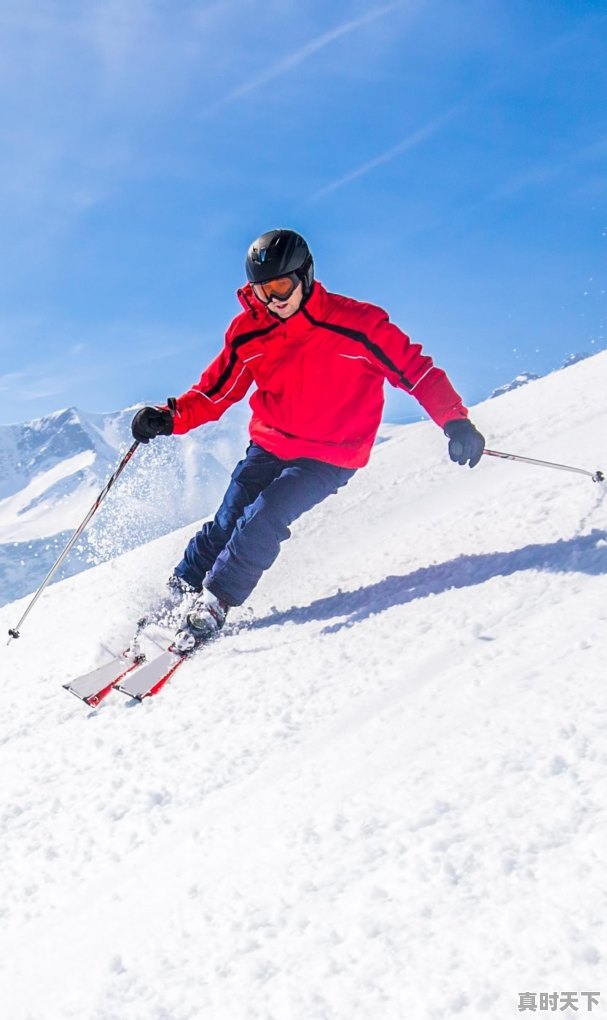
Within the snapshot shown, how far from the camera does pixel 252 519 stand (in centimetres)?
448

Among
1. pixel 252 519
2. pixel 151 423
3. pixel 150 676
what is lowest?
pixel 150 676

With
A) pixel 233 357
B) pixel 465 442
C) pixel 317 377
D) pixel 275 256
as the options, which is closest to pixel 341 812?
pixel 465 442

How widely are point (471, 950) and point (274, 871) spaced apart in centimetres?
63

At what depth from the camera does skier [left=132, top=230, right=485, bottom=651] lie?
4461mm

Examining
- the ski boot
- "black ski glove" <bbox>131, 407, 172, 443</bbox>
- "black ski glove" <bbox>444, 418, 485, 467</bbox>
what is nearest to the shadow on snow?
the ski boot

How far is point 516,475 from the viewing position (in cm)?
557

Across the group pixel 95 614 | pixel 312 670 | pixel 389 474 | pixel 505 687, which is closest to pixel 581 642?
pixel 505 687

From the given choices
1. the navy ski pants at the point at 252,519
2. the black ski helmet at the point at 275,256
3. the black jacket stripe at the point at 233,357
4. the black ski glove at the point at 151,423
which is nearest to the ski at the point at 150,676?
the navy ski pants at the point at 252,519

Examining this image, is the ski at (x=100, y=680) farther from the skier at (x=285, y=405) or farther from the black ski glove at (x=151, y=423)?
the black ski glove at (x=151, y=423)

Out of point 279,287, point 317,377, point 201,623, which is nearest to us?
point 201,623

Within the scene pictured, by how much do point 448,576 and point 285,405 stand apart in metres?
1.79

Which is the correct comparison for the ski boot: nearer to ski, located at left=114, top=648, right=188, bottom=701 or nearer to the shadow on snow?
ski, located at left=114, top=648, right=188, bottom=701

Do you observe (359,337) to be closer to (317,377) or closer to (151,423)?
(317,377)

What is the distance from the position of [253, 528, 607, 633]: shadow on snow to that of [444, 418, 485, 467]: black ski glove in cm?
63
